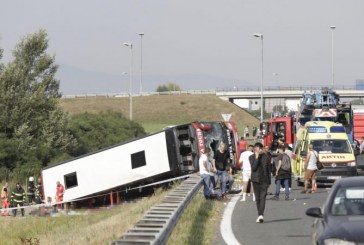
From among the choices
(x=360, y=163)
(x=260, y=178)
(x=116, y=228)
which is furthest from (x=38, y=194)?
(x=116, y=228)

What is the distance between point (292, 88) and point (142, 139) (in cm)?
8224

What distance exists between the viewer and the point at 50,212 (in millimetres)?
29203

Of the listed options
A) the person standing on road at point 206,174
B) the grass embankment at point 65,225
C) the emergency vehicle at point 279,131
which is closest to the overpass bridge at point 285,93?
the emergency vehicle at point 279,131

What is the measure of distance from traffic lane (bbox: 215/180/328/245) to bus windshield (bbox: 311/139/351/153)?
16.0 feet

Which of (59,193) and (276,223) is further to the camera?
(59,193)

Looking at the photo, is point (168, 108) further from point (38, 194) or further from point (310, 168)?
point (310, 168)

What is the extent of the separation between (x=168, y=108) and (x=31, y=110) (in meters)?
68.1

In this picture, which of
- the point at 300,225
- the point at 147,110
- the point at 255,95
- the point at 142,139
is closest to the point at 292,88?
the point at 255,95

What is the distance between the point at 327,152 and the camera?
26188 mm

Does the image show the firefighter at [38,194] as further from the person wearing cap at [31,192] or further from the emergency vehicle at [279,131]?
the emergency vehicle at [279,131]

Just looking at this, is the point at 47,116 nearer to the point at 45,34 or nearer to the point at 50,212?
the point at 45,34

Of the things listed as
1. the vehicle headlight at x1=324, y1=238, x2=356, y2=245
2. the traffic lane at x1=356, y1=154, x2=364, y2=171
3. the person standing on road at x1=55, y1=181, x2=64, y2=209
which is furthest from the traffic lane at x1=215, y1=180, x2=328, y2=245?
the person standing on road at x1=55, y1=181, x2=64, y2=209

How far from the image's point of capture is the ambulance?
25391 mm

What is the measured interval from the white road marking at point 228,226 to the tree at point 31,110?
26.9 m
